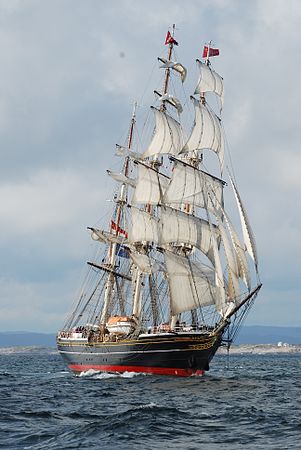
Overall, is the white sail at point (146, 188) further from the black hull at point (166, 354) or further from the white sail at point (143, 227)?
the black hull at point (166, 354)

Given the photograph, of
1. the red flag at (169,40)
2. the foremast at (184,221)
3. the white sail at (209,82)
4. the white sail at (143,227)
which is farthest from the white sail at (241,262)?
the red flag at (169,40)

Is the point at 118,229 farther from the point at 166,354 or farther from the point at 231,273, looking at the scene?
the point at 166,354

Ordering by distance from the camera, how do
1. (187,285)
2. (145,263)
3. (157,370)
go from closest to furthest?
(157,370)
(187,285)
(145,263)

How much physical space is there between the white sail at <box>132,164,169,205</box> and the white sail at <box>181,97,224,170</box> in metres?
6.65

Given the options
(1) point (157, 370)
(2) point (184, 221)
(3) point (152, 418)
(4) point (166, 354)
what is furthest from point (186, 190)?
(3) point (152, 418)

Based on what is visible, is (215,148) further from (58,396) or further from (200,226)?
(58,396)

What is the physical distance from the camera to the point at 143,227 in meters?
73.9

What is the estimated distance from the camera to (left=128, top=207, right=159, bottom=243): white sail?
73688 millimetres

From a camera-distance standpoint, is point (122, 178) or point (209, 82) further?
point (122, 178)

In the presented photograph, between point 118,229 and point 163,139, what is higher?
point 163,139

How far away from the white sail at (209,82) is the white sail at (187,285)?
20.7 meters

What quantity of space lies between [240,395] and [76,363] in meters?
35.9

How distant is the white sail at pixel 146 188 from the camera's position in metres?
73.8

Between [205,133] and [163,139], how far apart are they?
6.28 m
